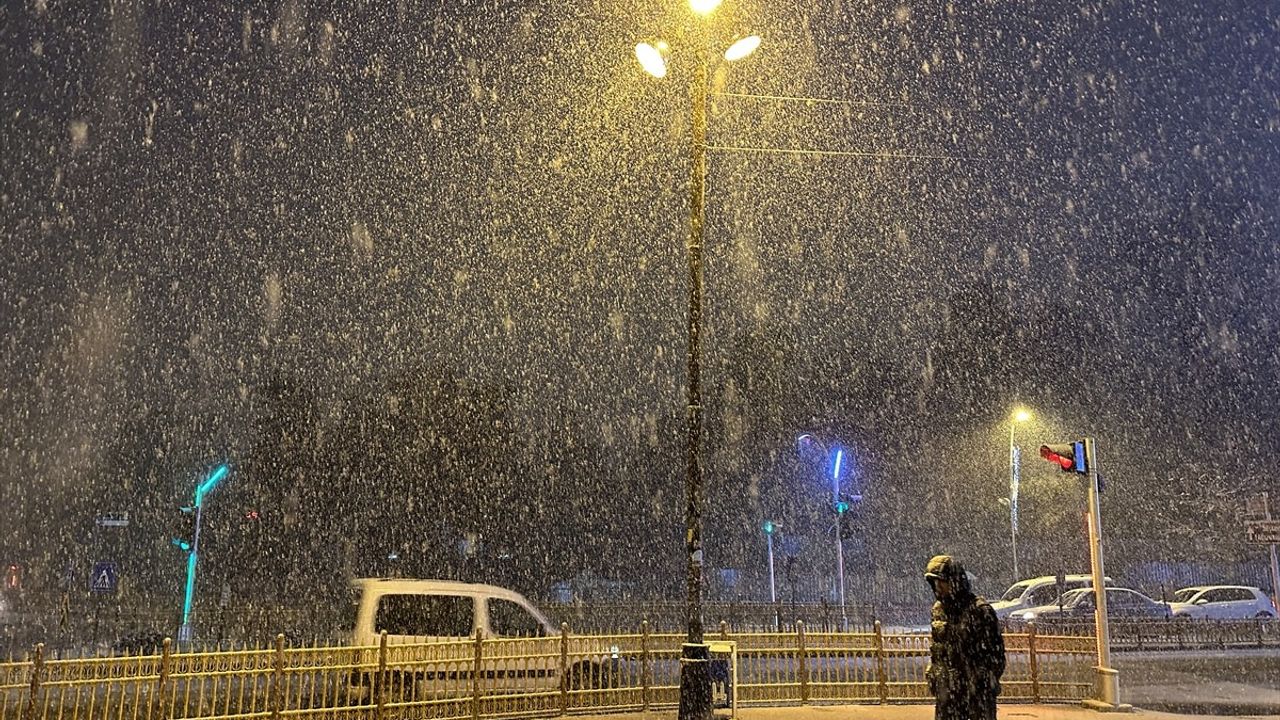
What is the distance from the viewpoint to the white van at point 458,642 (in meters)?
11.7

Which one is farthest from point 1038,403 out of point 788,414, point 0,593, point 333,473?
point 0,593

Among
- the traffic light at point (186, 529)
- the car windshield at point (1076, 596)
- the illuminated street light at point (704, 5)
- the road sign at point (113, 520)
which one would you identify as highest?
the illuminated street light at point (704, 5)

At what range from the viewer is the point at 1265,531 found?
2252cm

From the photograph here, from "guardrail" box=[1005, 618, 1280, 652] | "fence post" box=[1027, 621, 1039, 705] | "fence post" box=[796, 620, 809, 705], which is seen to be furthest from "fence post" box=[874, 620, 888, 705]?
"guardrail" box=[1005, 618, 1280, 652]

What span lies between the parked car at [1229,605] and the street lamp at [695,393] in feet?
82.4

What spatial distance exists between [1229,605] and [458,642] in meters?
28.8

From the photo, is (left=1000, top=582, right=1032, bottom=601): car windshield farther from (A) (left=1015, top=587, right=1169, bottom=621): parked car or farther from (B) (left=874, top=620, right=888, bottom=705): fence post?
(B) (left=874, top=620, right=888, bottom=705): fence post

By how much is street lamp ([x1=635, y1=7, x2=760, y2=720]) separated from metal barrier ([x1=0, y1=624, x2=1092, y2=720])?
2.15 m

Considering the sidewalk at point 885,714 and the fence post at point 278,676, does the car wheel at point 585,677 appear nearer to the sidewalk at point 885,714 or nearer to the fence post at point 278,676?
the sidewalk at point 885,714

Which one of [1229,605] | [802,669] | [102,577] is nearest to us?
[802,669]

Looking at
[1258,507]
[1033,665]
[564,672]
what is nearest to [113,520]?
[564,672]

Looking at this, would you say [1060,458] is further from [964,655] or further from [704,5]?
[704,5]

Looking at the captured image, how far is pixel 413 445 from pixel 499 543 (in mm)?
5212

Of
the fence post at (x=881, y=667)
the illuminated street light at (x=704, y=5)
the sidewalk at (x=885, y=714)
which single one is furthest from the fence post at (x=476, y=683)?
the illuminated street light at (x=704, y=5)
